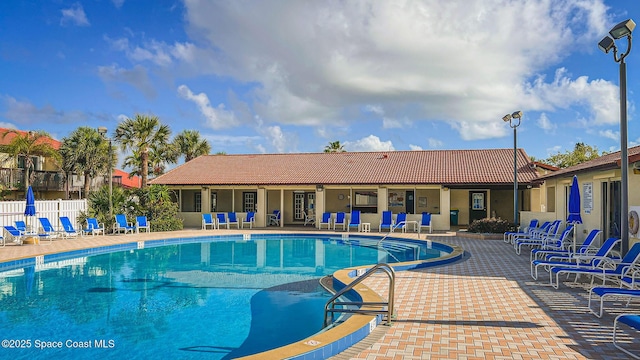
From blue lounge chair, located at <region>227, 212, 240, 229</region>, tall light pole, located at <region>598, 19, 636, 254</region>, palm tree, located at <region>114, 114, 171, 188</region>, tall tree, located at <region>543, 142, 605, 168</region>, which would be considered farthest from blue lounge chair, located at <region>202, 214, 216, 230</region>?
tall tree, located at <region>543, 142, 605, 168</region>

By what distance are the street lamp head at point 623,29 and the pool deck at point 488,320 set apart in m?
4.61

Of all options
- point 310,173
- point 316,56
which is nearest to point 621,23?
point 316,56

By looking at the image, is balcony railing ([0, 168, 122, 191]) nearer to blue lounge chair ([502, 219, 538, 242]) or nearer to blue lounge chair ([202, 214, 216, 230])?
blue lounge chair ([202, 214, 216, 230])

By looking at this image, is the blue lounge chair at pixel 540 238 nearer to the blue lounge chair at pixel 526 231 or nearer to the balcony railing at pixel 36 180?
the blue lounge chair at pixel 526 231

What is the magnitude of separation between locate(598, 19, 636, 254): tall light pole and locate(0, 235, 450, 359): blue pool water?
5754mm

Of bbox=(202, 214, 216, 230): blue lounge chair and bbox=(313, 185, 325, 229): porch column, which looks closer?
bbox=(202, 214, 216, 230): blue lounge chair

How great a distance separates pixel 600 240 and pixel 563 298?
248 inches

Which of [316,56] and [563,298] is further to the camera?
[316,56]

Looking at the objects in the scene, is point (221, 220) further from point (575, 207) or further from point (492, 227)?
point (575, 207)

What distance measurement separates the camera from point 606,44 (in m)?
8.25

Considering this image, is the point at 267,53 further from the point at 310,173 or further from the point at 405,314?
the point at 405,314

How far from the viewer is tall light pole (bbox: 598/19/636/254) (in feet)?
25.6

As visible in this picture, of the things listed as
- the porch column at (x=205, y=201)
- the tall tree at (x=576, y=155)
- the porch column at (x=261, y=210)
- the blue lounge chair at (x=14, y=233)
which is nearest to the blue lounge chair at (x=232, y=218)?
the porch column at (x=261, y=210)

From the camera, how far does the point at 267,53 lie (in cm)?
1888
